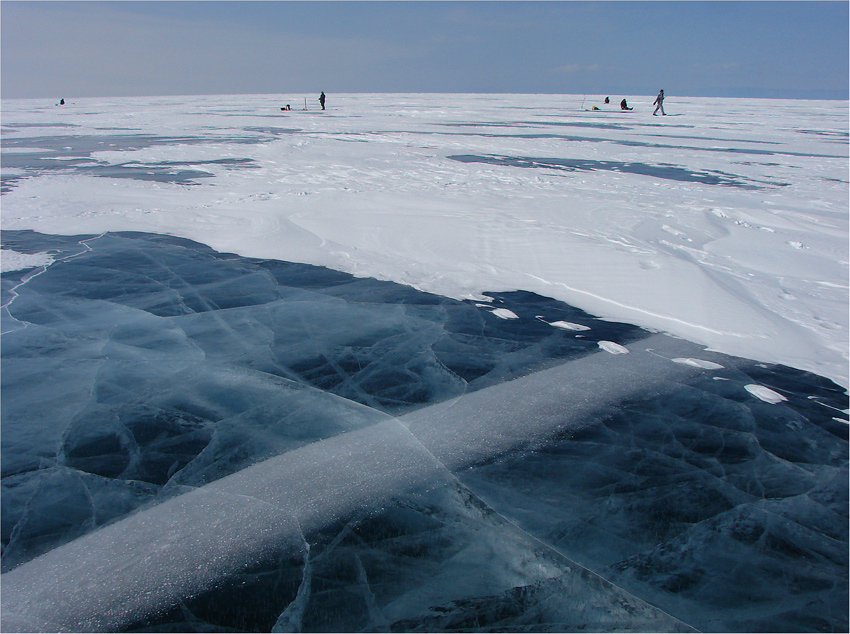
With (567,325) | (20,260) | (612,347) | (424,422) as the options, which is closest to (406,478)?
(424,422)

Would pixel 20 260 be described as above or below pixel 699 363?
above

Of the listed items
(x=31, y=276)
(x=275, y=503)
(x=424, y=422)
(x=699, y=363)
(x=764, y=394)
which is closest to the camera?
(x=275, y=503)

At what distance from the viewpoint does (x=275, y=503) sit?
1842mm

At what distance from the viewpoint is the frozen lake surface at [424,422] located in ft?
5.07

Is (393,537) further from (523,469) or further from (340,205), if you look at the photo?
(340,205)

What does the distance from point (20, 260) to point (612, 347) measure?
462cm

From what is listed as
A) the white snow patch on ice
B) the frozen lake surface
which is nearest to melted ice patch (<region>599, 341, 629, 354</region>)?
the frozen lake surface

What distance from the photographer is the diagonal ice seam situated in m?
1.50

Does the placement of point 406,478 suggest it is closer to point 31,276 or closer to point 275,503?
point 275,503

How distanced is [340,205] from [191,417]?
13.8 feet

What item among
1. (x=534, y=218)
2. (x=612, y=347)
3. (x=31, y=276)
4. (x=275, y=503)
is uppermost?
(x=534, y=218)

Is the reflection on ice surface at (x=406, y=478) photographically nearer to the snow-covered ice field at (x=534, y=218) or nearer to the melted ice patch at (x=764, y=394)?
the melted ice patch at (x=764, y=394)

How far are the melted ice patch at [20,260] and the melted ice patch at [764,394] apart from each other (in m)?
5.04

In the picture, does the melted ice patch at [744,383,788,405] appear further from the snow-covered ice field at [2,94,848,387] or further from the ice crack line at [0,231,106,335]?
the ice crack line at [0,231,106,335]
